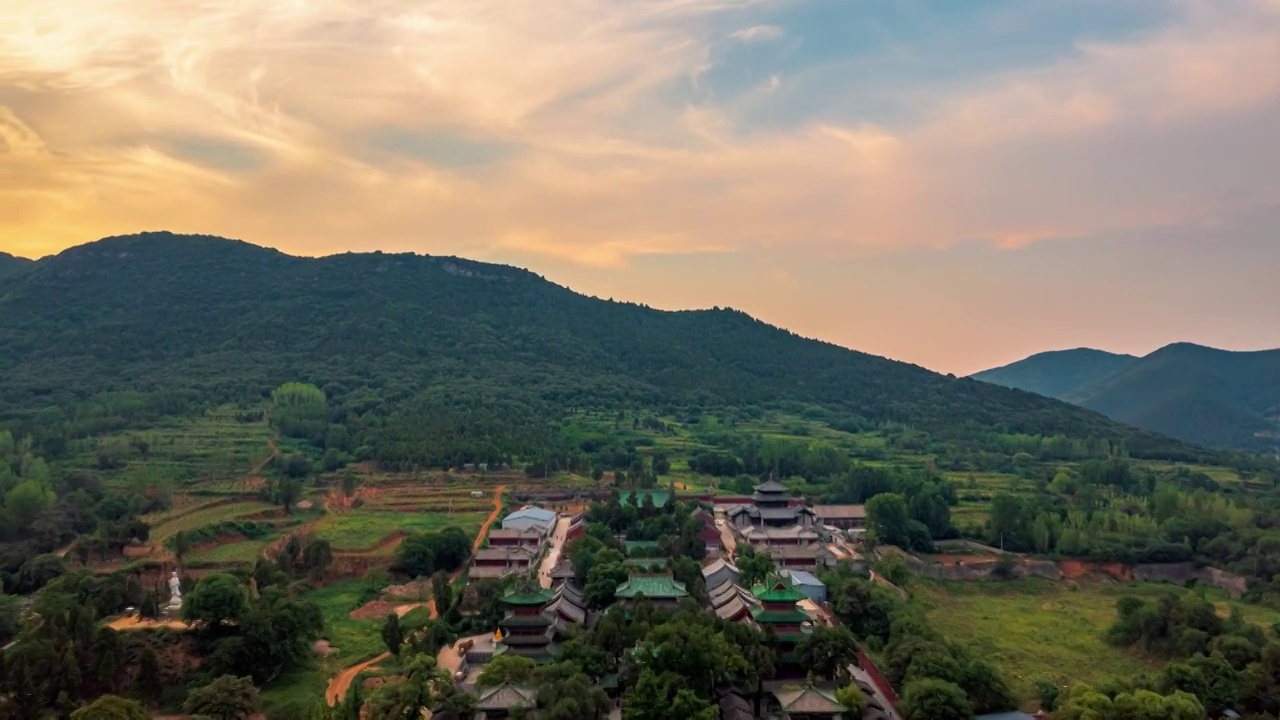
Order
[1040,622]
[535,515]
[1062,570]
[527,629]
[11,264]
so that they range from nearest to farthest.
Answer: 1. [527,629]
2. [1040,622]
3. [1062,570]
4. [535,515]
5. [11,264]

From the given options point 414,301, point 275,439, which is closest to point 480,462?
point 275,439

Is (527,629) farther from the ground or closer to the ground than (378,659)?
farther from the ground

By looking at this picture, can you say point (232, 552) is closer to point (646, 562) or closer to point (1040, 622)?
point (646, 562)

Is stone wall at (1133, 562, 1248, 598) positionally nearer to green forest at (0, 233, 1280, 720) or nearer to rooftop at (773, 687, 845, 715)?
green forest at (0, 233, 1280, 720)

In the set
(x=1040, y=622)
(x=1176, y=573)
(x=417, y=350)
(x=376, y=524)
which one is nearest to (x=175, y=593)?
(x=376, y=524)

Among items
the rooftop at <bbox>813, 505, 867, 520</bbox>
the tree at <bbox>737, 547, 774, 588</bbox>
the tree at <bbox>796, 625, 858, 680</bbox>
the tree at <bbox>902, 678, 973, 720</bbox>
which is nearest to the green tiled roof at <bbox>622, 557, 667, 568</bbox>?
the tree at <bbox>737, 547, 774, 588</bbox>
